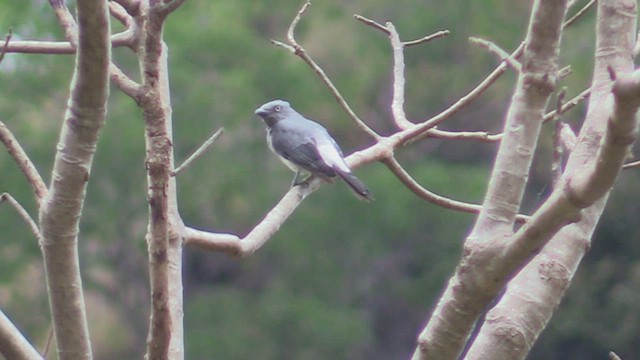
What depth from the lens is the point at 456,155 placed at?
28.5 m

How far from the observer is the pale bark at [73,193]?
225 centimetres

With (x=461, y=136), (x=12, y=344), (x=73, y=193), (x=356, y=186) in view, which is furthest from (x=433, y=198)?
(x=356, y=186)

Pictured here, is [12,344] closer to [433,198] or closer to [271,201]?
[433,198]

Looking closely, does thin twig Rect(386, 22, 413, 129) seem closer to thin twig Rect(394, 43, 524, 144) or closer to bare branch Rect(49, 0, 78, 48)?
thin twig Rect(394, 43, 524, 144)

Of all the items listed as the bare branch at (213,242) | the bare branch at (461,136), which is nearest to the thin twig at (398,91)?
the bare branch at (461,136)

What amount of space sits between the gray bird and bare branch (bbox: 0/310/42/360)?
321 centimetres

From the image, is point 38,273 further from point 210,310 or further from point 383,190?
point 383,190

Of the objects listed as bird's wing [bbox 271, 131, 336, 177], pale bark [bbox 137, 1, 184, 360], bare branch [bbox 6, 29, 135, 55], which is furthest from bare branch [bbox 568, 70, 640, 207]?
bird's wing [bbox 271, 131, 336, 177]

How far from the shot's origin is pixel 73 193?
245 cm

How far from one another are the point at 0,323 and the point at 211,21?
76.7 ft

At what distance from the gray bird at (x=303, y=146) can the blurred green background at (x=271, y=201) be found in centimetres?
1540

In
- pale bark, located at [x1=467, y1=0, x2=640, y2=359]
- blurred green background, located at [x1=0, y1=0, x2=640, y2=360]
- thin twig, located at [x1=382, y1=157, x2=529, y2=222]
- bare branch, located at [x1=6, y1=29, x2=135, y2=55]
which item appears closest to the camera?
pale bark, located at [x1=467, y1=0, x2=640, y2=359]

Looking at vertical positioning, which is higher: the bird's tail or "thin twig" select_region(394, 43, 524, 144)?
"thin twig" select_region(394, 43, 524, 144)

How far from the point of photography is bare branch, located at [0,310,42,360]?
7.89ft
